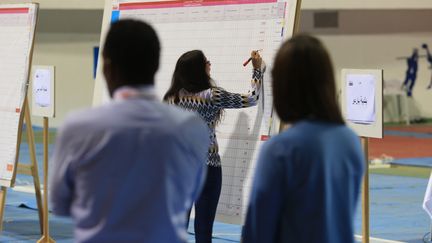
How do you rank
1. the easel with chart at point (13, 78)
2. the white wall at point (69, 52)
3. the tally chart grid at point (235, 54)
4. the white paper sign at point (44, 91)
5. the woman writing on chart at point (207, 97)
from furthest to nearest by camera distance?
the white wall at point (69, 52)
the white paper sign at point (44, 91)
the easel with chart at point (13, 78)
the tally chart grid at point (235, 54)
the woman writing on chart at point (207, 97)

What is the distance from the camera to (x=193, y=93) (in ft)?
15.2

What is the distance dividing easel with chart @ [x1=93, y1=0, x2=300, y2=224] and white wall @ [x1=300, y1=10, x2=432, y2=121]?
48.1ft

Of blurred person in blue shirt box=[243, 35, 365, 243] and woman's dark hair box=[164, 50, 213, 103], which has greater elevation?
woman's dark hair box=[164, 50, 213, 103]

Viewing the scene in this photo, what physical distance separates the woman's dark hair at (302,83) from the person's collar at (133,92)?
352 mm

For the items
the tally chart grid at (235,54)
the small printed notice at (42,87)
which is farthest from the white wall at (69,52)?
the tally chart grid at (235,54)

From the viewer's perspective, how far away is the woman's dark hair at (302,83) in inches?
89.7

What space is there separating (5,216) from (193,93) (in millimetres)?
3655

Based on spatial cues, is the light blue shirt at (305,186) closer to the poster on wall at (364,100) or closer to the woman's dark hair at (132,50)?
the woman's dark hair at (132,50)

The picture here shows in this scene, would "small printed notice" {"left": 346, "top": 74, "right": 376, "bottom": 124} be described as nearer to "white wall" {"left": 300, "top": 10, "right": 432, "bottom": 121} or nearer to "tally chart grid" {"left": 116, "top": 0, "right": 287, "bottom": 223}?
"tally chart grid" {"left": 116, "top": 0, "right": 287, "bottom": 223}

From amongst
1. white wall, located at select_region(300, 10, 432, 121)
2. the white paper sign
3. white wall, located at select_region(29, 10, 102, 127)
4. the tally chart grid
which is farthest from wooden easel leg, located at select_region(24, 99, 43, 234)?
white wall, located at select_region(300, 10, 432, 121)

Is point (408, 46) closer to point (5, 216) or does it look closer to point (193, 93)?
point (5, 216)

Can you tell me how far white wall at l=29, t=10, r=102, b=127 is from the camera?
719 inches

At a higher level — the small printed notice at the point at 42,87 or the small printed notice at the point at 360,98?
the small printed notice at the point at 42,87

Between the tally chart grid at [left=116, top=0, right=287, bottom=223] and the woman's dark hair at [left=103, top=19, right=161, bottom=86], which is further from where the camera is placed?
the tally chart grid at [left=116, top=0, right=287, bottom=223]
